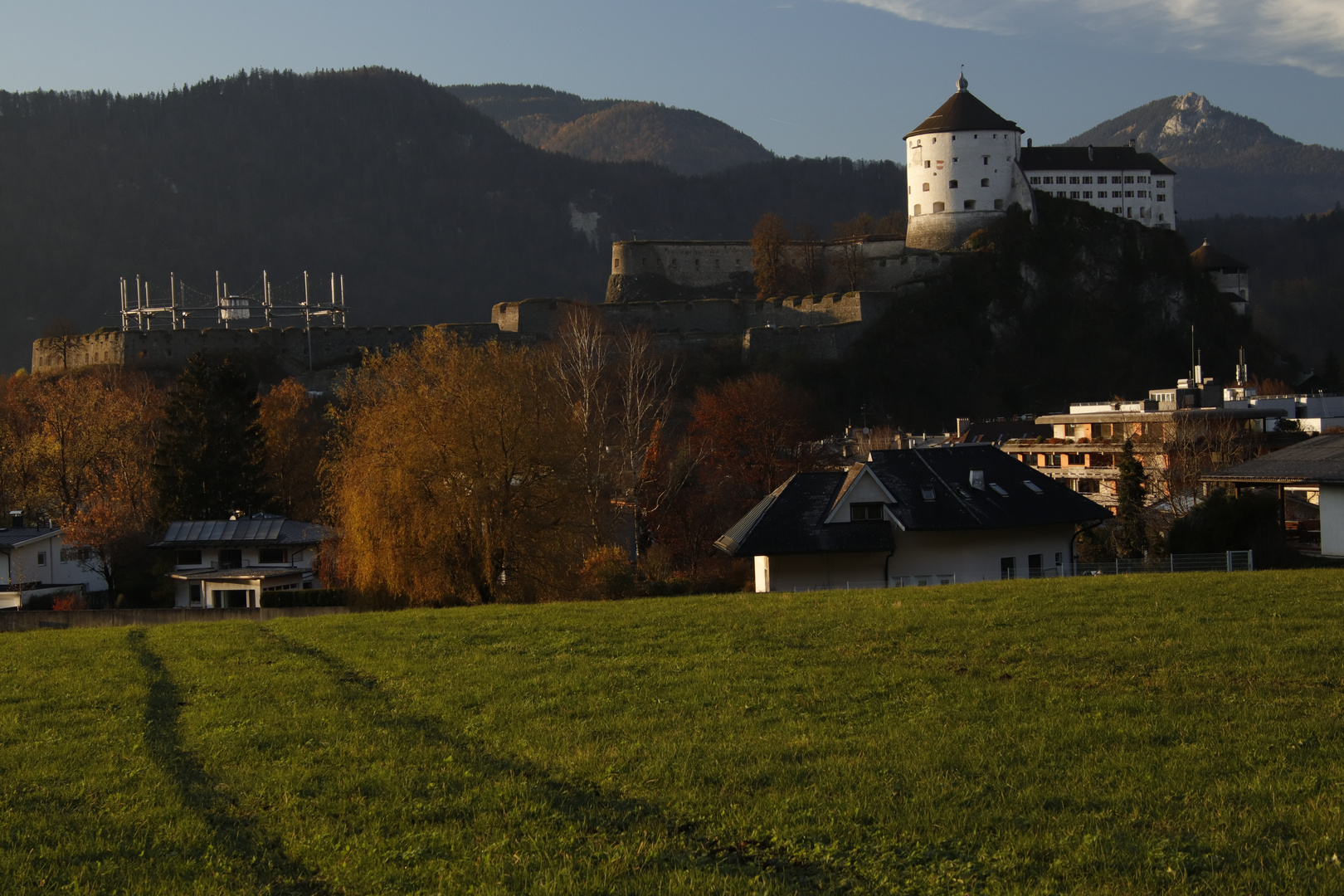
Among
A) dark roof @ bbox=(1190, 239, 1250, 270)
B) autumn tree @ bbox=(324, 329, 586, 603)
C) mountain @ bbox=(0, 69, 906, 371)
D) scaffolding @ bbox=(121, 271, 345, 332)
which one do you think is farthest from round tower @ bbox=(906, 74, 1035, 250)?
mountain @ bbox=(0, 69, 906, 371)

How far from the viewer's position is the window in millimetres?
24670

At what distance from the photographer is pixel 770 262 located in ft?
279

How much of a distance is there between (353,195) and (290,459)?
138m

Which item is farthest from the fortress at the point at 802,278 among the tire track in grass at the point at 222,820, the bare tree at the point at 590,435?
the tire track in grass at the point at 222,820

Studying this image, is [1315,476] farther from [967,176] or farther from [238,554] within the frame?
[967,176]

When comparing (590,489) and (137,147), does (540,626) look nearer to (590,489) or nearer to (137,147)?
(590,489)

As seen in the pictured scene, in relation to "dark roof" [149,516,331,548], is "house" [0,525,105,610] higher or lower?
lower

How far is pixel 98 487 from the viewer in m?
47.7

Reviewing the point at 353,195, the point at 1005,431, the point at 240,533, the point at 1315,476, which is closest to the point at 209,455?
the point at 240,533

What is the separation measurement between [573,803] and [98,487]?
4637cm

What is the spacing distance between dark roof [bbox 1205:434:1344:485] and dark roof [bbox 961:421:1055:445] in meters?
40.1

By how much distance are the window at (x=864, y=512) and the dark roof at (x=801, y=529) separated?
0.14m

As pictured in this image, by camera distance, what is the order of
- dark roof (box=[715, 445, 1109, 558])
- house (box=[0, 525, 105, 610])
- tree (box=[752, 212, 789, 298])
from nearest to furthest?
dark roof (box=[715, 445, 1109, 558]), house (box=[0, 525, 105, 610]), tree (box=[752, 212, 789, 298])

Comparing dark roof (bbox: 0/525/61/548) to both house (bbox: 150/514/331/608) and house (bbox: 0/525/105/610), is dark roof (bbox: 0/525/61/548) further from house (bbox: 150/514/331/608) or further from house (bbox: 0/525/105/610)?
house (bbox: 150/514/331/608)
